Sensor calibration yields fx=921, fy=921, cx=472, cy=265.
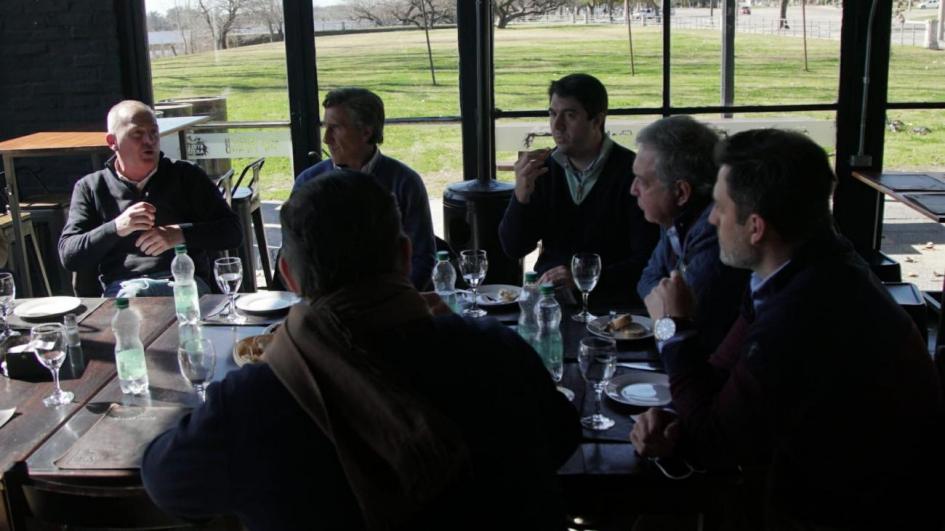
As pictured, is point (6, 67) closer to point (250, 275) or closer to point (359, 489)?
point (250, 275)

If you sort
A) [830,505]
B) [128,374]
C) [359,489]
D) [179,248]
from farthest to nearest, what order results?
Result: [179,248], [128,374], [830,505], [359,489]

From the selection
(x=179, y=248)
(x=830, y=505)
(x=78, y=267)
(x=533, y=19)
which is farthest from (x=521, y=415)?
(x=533, y=19)

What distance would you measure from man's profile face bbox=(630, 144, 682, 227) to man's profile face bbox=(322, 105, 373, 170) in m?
1.27

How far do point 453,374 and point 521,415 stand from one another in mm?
142

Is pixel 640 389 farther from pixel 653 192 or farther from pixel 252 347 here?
pixel 252 347

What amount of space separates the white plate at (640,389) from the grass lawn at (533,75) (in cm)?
283

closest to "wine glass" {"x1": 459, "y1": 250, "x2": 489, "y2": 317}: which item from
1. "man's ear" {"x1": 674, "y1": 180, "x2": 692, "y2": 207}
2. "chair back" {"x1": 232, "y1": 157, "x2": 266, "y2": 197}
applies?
"man's ear" {"x1": 674, "y1": 180, "x2": 692, "y2": 207}

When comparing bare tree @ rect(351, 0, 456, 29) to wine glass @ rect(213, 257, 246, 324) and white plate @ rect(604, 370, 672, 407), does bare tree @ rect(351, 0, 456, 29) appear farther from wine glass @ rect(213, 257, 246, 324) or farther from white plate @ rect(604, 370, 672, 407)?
white plate @ rect(604, 370, 672, 407)

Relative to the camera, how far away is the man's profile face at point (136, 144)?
372cm

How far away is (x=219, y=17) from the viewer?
5297 millimetres

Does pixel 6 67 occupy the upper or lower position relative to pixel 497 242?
upper

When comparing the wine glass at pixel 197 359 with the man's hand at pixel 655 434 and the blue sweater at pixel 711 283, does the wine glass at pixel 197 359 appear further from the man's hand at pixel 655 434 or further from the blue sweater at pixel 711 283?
the blue sweater at pixel 711 283

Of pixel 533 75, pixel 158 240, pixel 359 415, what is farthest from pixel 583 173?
pixel 359 415

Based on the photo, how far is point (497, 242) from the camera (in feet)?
14.8
